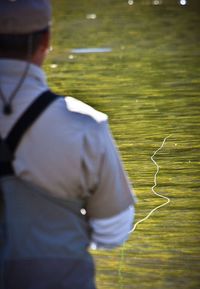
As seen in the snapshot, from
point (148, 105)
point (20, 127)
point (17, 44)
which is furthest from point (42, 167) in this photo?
point (148, 105)

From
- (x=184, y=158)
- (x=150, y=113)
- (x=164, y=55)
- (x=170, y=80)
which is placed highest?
(x=184, y=158)

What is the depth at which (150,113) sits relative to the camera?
9.43 meters

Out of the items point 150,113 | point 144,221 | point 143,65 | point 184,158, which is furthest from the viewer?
point 143,65

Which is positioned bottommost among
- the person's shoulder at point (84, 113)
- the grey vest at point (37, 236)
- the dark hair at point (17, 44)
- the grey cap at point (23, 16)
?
the grey vest at point (37, 236)

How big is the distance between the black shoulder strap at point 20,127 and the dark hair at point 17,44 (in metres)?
0.14

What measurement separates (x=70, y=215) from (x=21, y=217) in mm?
139

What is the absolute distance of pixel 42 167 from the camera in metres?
2.78

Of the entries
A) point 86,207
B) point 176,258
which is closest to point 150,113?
point 176,258

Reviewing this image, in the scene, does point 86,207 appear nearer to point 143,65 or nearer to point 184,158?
point 184,158

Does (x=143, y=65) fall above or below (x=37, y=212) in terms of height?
below

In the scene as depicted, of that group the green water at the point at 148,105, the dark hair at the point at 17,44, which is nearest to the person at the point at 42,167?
the dark hair at the point at 17,44

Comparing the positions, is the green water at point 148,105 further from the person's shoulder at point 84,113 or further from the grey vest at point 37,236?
the person's shoulder at point 84,113

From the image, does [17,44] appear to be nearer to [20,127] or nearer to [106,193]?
[20,127]

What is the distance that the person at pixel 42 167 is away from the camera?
2754 millimetres
